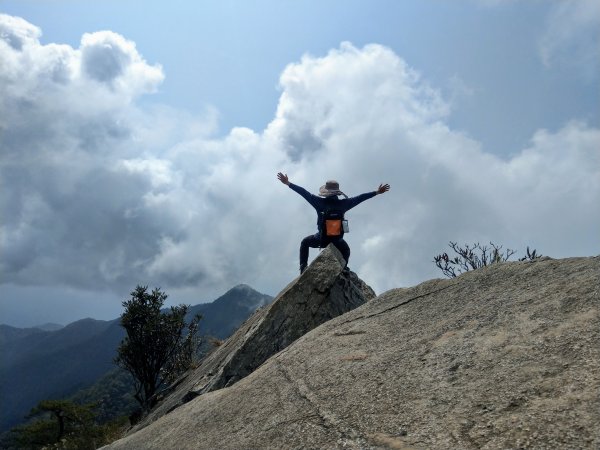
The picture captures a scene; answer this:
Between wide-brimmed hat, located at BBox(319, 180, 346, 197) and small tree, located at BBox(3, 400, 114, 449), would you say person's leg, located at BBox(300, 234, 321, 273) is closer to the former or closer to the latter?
wide-brimmed hat, located at BBox(319, 180, 346, 197)

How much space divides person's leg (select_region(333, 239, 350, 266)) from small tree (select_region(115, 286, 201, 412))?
1545 cm

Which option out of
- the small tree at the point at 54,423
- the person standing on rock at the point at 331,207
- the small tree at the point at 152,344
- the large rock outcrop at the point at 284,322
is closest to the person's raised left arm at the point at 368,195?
the person standing on rock at the point at 331,207

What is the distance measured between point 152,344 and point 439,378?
2565cm

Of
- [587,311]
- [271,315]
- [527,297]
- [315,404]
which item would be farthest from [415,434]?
[271,315]

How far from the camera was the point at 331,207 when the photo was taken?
14297 mm

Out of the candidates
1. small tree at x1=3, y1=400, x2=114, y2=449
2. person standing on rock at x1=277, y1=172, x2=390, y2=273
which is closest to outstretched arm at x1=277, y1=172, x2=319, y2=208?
person standing on rock at x1=277, y1=172, x2=390, y2=273

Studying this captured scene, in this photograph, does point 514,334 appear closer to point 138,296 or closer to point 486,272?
point 486,272

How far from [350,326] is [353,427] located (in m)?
3.15

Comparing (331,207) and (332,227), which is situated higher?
(331,207)

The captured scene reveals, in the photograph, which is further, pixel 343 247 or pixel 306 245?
pixel 306 245

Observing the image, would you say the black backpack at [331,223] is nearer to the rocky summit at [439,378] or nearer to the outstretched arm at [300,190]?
the outstretched arm at [300,190]

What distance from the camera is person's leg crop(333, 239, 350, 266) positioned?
14.4 metres

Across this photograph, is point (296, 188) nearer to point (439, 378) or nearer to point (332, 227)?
point (332, 227)

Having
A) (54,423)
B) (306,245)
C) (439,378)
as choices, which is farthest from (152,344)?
(54,423)
